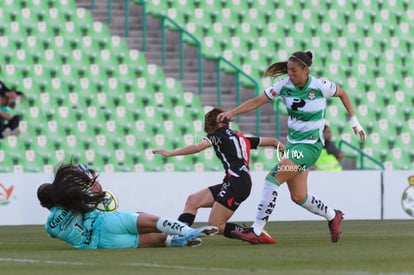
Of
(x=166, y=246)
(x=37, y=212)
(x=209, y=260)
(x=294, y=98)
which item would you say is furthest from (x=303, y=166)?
(x=37, y=212)

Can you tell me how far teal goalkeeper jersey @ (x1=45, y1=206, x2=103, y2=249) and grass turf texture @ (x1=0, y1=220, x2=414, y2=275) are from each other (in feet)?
0.56

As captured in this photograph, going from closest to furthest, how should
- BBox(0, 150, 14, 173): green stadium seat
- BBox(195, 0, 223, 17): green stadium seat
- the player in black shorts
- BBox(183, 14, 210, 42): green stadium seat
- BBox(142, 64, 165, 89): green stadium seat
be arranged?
the player in black shorts → BBox(0, 150, 14, 173): green stadium seat → BBox(142, 64, 165, 89): green stadium seat → BBox(183, 14, 210, 42): green stadium seat → BBox(195, 0, 223, 17): green stadium seat

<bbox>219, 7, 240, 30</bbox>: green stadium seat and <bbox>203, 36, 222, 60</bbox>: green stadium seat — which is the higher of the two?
<bbox>219, 7, 240, 30</bbox>: green stadium seat

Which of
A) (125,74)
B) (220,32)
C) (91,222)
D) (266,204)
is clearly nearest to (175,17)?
(220,32)

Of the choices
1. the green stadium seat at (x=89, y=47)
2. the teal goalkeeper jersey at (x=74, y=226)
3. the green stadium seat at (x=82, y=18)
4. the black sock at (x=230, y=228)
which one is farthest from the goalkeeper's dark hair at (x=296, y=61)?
the green stadium seat at (x=82, y=18)

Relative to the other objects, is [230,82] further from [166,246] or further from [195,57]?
[166,246]

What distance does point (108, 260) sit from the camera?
34.1ft

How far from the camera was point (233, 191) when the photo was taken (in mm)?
13070

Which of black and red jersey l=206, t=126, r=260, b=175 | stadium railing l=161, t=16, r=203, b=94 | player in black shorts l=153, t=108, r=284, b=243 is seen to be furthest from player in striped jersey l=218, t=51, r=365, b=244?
stadium railing l=161, t=16, r=203, b=94

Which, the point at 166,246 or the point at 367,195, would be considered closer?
the point at 166,246

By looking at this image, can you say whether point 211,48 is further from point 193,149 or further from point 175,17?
point 193,149

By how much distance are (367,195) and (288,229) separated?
4.87 meters

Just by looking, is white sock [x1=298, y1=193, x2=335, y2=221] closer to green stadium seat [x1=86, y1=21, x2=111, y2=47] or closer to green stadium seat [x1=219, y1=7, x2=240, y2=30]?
green stadium seat [x1=86, y1=21, x2=111, y2=47]

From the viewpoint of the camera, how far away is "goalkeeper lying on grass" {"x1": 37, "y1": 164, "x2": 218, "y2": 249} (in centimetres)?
1179
